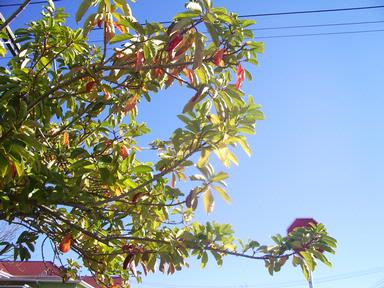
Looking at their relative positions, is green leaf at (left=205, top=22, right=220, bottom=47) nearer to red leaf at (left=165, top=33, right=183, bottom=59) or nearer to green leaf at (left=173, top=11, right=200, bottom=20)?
green leaf at (left=173, top=11, right=200, bottom=20)

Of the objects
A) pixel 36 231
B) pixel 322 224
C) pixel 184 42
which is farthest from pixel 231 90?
pixel 36 231

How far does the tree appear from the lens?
6.10 ft

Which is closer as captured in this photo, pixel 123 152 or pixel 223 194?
pixel 223 194

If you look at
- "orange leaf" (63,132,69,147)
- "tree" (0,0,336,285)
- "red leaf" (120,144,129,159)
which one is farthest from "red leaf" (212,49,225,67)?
"orange leaf" (63,132,69,147)

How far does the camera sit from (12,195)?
209 centimetres

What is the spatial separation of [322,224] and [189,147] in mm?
856

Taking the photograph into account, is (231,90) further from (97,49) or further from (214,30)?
(97,49)

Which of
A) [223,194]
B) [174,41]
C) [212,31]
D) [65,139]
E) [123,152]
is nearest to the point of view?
[212,31]

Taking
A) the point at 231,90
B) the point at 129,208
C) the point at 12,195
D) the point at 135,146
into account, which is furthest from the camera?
the point at 135,146

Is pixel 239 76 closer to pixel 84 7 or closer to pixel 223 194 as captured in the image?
pixel 223 194

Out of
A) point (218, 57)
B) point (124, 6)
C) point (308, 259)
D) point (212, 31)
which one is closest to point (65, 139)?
point (124, 6)

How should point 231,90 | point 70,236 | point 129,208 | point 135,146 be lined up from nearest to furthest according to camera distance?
1. point 231,90
2. point 129,208
3. point 70,236
4. point 135,146

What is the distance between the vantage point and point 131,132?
287 cm

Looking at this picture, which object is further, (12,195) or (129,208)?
(129,208)
